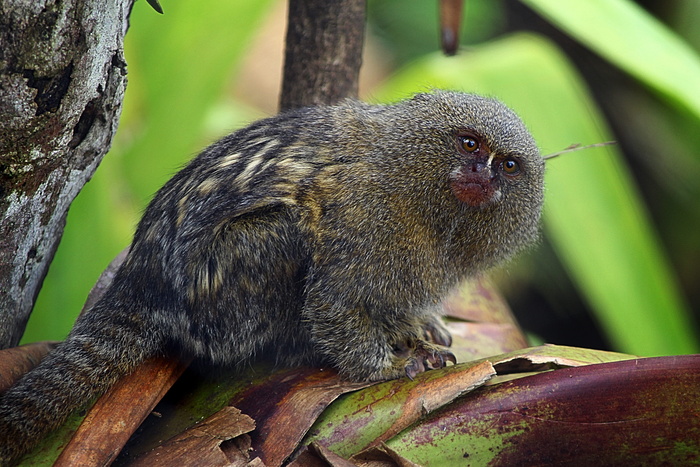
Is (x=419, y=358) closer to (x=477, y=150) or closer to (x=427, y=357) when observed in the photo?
(x=427, y=357)

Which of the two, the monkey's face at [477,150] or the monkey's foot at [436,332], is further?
the monkey's foot at [436,332]

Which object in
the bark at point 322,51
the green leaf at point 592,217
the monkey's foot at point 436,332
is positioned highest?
the bark at point 322,51

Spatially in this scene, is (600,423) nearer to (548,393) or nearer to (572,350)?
(548,393)

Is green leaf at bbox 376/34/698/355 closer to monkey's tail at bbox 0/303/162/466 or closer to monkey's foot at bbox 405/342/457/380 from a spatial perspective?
monkey's foot at bbox 405/342/457/380

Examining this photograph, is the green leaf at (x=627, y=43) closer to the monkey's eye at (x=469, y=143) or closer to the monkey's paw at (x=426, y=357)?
the monkey's eye at (x=469, y=143)

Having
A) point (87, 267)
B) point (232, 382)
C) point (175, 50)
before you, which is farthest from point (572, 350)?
point (175, 50)

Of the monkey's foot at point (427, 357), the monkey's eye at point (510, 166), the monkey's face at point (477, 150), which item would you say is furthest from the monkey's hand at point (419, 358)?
the monkey's eye at point (510, 166)
